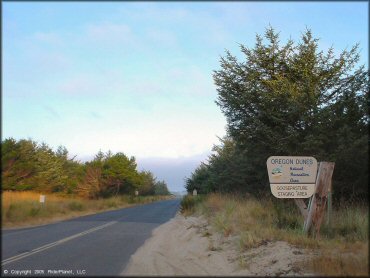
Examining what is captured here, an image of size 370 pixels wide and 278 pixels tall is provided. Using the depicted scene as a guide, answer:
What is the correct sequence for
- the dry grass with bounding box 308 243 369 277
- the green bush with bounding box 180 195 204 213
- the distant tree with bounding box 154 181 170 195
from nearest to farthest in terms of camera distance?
the dry grass with bounding box 308 243 369 277
the green bush with bounding box 180 195 204 213
the distant tree with bounding box 154 181 170 195

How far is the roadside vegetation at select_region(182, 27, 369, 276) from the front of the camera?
981 cm

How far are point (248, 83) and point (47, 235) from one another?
10.7 meters

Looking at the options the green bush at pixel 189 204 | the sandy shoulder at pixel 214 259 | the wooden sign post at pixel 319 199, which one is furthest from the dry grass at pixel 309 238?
the green bush at pixel 189 204

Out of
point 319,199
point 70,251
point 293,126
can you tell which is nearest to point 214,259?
point 319,199

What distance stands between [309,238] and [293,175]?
1.92 metres

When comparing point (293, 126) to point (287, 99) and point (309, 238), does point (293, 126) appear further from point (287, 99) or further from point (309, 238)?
point (309, 238)

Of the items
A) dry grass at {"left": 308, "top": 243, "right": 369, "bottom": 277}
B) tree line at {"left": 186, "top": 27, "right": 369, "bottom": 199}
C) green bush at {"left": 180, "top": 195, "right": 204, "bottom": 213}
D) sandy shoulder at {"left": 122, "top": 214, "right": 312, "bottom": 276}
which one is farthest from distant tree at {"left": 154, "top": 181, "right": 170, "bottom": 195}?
dry grass at {"left": 308, "top": 243, "right": 369, "bottom": 277}

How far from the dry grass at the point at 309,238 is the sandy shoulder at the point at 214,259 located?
420mm

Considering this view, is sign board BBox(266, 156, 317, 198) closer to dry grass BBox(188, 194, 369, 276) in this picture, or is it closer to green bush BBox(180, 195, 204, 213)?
dry grass BBox(188, 194, 369, 276)

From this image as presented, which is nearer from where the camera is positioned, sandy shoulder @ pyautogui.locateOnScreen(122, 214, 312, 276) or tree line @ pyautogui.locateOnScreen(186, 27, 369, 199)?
sandy shoulder @ pyautogui.locateOnScreen(122, 214, 312, 276)

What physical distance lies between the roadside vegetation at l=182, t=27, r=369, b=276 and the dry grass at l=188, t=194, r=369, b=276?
0.03 meters

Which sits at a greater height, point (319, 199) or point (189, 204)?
point (319, 199)

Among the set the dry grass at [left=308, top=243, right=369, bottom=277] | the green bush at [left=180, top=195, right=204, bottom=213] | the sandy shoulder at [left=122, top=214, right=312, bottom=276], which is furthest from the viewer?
the green bush at [left=180, top=195, right=204, bottom=213]

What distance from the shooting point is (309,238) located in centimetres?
1004
